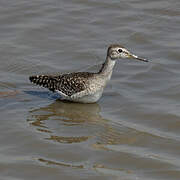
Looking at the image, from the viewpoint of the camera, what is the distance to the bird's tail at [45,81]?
12.0 meters

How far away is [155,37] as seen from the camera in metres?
14.3

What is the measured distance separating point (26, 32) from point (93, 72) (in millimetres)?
2483

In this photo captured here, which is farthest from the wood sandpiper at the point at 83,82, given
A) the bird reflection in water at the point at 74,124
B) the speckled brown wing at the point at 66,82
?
the bird reflection in water at the point at 74,124

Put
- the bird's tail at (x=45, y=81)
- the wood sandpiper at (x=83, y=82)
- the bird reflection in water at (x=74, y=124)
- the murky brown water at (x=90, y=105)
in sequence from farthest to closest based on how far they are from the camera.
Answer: the bird's tail at (x=45, y=81) → the wood sandpiper at (x=83, y=82) → the bird reflection in water at (x=74, y=124) → the murky brown water at (x=90, y=105)

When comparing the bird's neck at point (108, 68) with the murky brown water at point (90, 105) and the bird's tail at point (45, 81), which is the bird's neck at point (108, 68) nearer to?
the murky brown water at point (90, 105)

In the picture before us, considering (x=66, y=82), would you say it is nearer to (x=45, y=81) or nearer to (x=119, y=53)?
(x=45, y=81)

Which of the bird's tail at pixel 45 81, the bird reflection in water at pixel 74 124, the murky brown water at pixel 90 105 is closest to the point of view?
the murky brown water at pixel 90 105

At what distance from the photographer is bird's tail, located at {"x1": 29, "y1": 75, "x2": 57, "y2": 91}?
12.0 metres

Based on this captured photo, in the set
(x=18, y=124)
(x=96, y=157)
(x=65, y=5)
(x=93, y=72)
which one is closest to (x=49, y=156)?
(x=96, y=157)

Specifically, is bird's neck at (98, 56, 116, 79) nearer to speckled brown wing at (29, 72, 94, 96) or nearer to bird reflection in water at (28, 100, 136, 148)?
speckled brown wing at (29, 72, 94, 96)

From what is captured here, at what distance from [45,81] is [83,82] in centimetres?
73

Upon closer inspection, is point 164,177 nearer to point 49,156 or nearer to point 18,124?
point 49,156

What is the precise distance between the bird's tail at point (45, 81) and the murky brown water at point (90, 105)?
0.26 meters

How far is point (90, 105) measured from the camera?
38.5 feet
